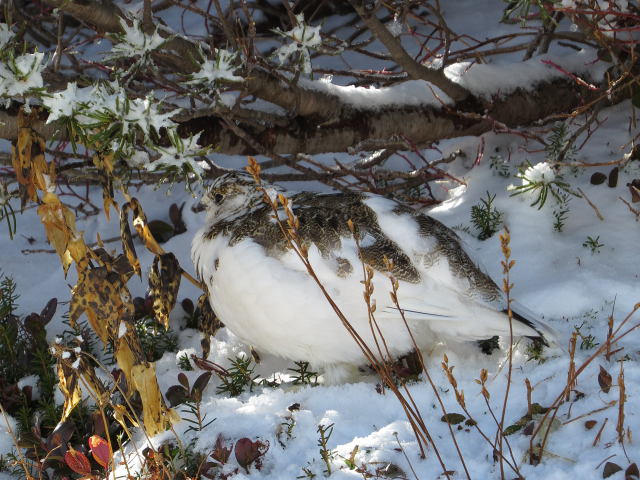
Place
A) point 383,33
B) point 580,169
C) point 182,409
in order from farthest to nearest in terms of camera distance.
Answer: point 580,169
point 383,33
point 182,409

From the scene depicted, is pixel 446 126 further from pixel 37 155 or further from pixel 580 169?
pixel 37 155

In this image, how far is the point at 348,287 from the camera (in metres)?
2.15

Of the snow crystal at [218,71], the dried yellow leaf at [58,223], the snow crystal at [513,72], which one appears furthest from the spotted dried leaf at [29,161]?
the snow crystal at [513,72]

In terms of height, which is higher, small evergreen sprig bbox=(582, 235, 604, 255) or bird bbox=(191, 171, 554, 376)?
bird bbox=(191, 171, 554, 376)

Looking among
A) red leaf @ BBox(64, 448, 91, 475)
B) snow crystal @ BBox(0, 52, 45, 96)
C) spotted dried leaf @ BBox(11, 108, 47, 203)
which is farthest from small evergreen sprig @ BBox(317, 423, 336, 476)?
snow crystal @ BBox(0, 52, 45, 96)

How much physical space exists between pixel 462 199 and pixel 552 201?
0.43 metres

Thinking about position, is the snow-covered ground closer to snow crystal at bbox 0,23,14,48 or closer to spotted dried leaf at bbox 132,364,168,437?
spotted dried leaf at bbox 132,364,168,437

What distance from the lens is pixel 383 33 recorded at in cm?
273

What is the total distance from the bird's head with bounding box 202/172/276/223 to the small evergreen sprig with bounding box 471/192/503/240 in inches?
38.9

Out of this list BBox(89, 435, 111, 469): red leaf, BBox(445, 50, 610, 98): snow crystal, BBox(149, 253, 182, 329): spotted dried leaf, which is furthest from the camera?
BBox(445, 50, 610, 98): snow crystal

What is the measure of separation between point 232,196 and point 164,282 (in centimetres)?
50

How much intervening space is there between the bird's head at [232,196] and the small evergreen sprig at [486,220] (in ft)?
3.24

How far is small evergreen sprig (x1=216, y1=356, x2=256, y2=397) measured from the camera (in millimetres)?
2361

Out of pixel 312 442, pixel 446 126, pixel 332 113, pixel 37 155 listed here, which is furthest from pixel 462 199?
pixel 37 155
